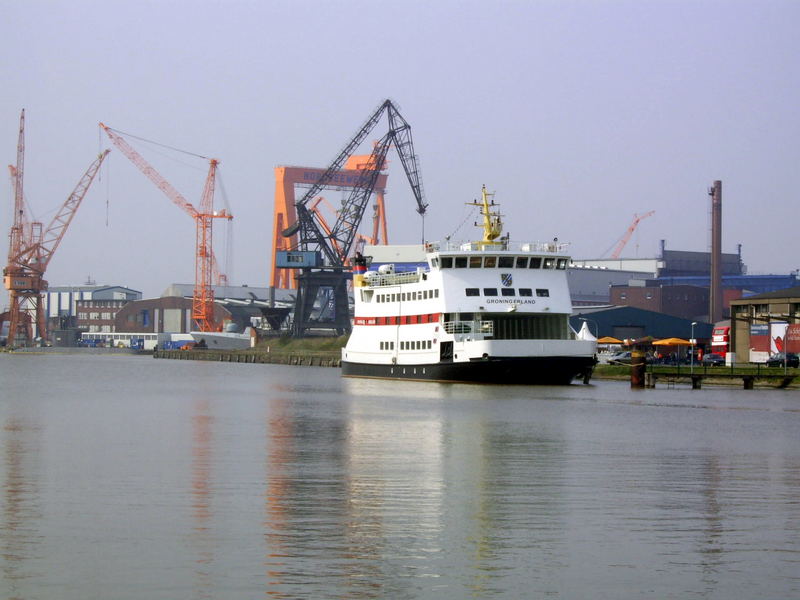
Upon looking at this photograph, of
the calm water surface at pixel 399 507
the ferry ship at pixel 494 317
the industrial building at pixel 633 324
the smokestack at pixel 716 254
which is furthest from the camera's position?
the smokestack at pixel 716 254

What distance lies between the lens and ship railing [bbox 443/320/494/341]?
175 feet

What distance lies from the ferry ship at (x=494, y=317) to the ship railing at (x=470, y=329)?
0.05m

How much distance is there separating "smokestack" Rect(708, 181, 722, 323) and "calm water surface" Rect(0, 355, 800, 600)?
261 feet

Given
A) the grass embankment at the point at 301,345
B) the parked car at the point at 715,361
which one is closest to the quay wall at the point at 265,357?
the grass embankment at the point at 301,345

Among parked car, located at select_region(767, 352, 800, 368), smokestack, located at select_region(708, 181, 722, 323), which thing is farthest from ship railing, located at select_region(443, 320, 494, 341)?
smokestack, located at select_region(708, 181, 722, 323)

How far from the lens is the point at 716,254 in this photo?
379 ft

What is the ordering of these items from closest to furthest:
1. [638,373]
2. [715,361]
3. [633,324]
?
1. [638,373]
2. [715,361]
3. [633,324]

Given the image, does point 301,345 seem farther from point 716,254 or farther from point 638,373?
point 638,373

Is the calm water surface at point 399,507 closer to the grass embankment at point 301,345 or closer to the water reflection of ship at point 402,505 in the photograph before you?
the water reflection of ship at point 402,505

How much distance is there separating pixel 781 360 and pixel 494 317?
60.1 ft

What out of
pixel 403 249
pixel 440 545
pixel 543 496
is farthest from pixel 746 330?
pixel 403 249

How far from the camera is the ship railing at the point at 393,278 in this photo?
2367 inches

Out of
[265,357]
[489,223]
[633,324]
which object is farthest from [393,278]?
[265,357]

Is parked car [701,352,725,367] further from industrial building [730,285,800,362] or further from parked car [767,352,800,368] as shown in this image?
parked car [767,352,800,368]
